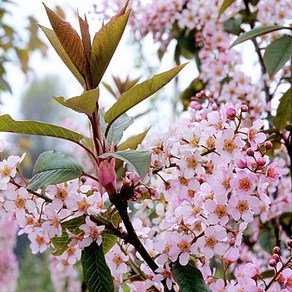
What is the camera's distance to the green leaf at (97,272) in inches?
24.1

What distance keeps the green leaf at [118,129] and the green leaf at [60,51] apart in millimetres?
73

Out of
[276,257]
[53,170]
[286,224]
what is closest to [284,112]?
[286,224]

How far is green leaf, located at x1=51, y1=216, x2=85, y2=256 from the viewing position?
60cm

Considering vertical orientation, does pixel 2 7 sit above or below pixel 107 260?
above

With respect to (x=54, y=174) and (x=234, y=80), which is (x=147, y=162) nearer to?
(x=54, y=174)

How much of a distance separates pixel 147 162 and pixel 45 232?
0.45ft

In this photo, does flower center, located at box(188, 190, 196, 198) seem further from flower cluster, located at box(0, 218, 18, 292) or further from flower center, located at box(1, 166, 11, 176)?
flower cluster, located at box(0, 218, 18, 292)

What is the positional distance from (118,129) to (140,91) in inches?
3.9

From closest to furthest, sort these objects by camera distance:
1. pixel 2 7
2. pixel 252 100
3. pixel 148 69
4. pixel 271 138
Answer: pixel 271 138 → pixel 252 100 → pixel 2 7 → pixel 148 69

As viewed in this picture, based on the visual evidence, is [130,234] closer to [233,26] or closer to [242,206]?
[242,206]

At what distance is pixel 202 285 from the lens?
60cm

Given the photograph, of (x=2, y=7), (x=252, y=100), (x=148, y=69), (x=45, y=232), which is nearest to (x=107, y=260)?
(x=45, y=232)

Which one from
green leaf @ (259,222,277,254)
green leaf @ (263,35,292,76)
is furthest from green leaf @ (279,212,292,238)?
green leaf @ (263,35,292,76)

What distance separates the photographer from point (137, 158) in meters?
0.55
